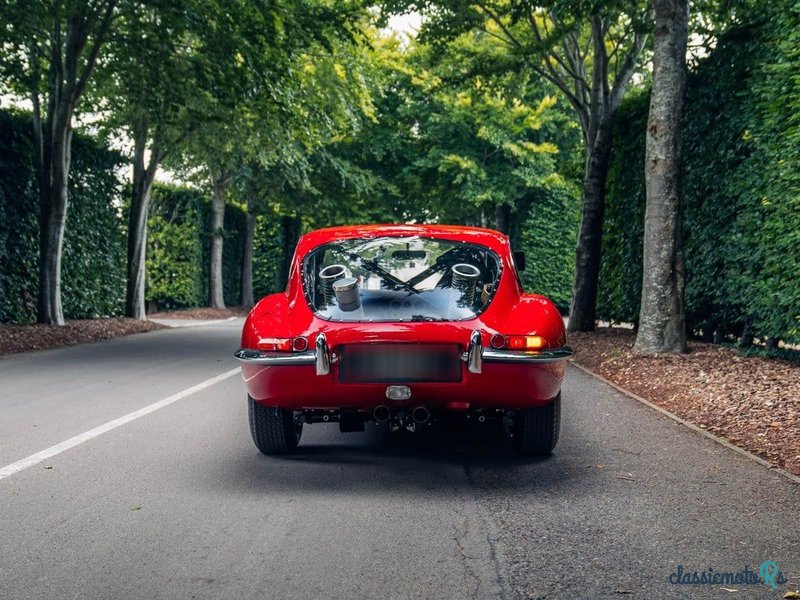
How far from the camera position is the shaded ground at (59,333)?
1381 cm

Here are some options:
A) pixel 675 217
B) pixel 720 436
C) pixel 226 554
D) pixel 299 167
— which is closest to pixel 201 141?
pixel 299 167

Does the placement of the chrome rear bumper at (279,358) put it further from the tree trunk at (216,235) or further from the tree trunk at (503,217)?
the tree trunk at (503,217)

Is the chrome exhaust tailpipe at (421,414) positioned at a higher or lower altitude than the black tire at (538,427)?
higher

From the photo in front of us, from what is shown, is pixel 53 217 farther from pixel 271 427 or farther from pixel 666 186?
pixel 271 427

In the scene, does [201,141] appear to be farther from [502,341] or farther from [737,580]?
[737,580]

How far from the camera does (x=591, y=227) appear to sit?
16.5m

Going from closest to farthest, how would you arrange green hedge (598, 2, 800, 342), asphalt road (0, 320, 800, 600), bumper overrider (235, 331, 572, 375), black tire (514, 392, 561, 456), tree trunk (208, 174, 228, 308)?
1. asphalt road (0, 320, 800, 600)
2. bumper overrider (235, 331, 572, 375)
3. black tire (514, 392, 561, 456)
4. green hedge (598, 2, 800, 342)
5. tree trunk (208, 174, 228, 308)

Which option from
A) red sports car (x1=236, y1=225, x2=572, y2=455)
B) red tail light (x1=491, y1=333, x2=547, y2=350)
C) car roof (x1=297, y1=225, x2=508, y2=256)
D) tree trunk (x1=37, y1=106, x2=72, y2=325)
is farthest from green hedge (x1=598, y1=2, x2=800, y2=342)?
tree trunk (x1=37, y1=106, x2=72, y2=325)

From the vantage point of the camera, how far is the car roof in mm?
6211

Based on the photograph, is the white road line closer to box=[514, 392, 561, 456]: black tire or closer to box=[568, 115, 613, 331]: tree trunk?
box=[514, 392, 561, 456]: black tire

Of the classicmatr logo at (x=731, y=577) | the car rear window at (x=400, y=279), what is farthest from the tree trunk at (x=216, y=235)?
the classicmatr logo at (x=731, y=577)

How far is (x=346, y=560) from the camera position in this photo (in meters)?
3.75

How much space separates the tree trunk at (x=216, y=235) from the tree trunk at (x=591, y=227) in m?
16.0

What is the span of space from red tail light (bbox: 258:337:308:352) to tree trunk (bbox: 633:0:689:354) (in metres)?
7.14
